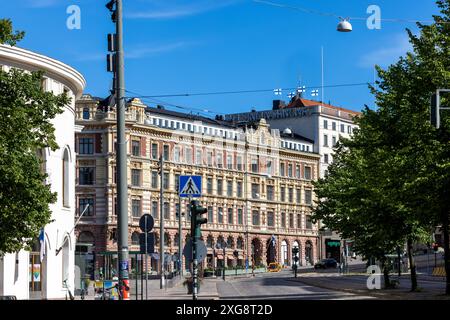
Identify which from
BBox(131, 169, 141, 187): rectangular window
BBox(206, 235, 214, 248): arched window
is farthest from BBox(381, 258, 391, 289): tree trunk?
BBox(206, 235, 214, 248): arched window

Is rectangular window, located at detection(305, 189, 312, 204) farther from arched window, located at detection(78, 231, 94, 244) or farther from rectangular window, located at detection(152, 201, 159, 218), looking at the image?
arched window, located at detection(78, 231, 94, 244)

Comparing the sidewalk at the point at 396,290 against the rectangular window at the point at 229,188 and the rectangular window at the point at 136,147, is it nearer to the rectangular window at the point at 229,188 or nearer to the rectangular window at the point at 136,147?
the rectangular window at the point at 136,147

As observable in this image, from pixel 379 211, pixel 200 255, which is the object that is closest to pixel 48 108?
pixel 200 255

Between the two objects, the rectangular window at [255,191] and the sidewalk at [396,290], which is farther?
the rectangular window at [255,191]

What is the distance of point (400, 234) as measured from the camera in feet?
173

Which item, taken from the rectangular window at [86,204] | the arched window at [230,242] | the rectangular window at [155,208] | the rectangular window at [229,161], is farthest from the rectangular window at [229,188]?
the rectangular window at [86,204]

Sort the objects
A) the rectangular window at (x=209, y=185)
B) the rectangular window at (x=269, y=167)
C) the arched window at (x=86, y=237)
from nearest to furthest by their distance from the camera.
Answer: the arched window at (x=86, y=237), the rectangular window at (x=209, y=185), the rectangular window at (x=269, y=167)

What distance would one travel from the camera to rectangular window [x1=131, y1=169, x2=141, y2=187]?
370 ft

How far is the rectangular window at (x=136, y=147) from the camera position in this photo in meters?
113

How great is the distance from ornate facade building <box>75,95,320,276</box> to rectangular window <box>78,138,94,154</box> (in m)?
0.11

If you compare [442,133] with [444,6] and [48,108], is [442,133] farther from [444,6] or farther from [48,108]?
[48,108]

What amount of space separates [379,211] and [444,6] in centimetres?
1427

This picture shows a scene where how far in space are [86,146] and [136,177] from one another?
692 cm

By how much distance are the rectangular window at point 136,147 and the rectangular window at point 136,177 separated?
1913 millimetres
